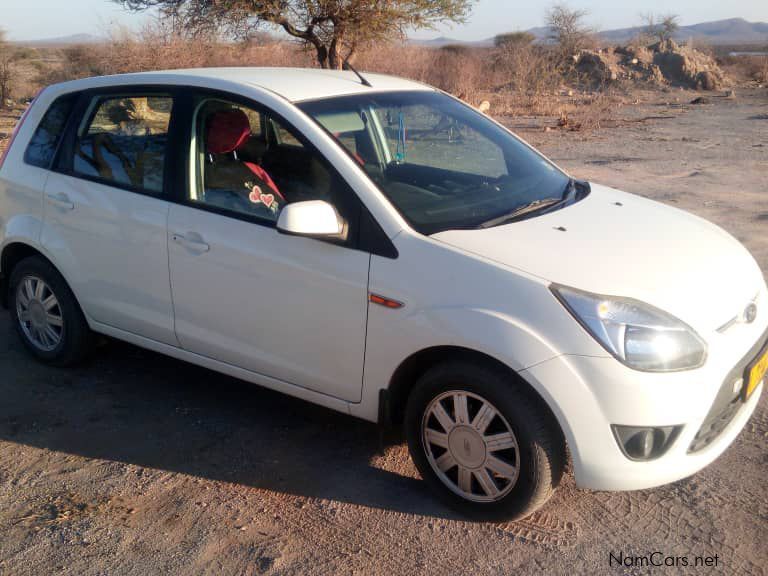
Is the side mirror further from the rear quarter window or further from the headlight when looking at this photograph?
the rear quarter window

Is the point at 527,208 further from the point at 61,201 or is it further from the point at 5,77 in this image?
the point at 5,77

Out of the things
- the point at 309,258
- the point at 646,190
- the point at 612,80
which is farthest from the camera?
the point at 612,80

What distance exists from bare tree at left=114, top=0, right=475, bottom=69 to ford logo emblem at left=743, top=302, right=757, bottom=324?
17.2 meters

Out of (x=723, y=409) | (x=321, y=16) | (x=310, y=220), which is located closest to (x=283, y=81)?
(x=310, y=220)

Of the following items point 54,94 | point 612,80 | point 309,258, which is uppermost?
point 54,94

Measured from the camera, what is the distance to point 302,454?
3875 millimetres

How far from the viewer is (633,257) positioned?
10.8 feet

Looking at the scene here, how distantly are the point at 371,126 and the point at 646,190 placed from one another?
6.91 meters

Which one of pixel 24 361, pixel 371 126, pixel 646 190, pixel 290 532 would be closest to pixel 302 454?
pixel 290 532

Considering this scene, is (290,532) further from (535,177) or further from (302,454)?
(535,177)

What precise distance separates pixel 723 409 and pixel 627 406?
511mm

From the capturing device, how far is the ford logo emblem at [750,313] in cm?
327

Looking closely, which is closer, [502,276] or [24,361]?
[502,276]

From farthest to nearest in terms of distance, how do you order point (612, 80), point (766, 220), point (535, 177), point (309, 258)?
point (612, 80) < point (766, 220) < point (535, 177) < point (309, 258)
